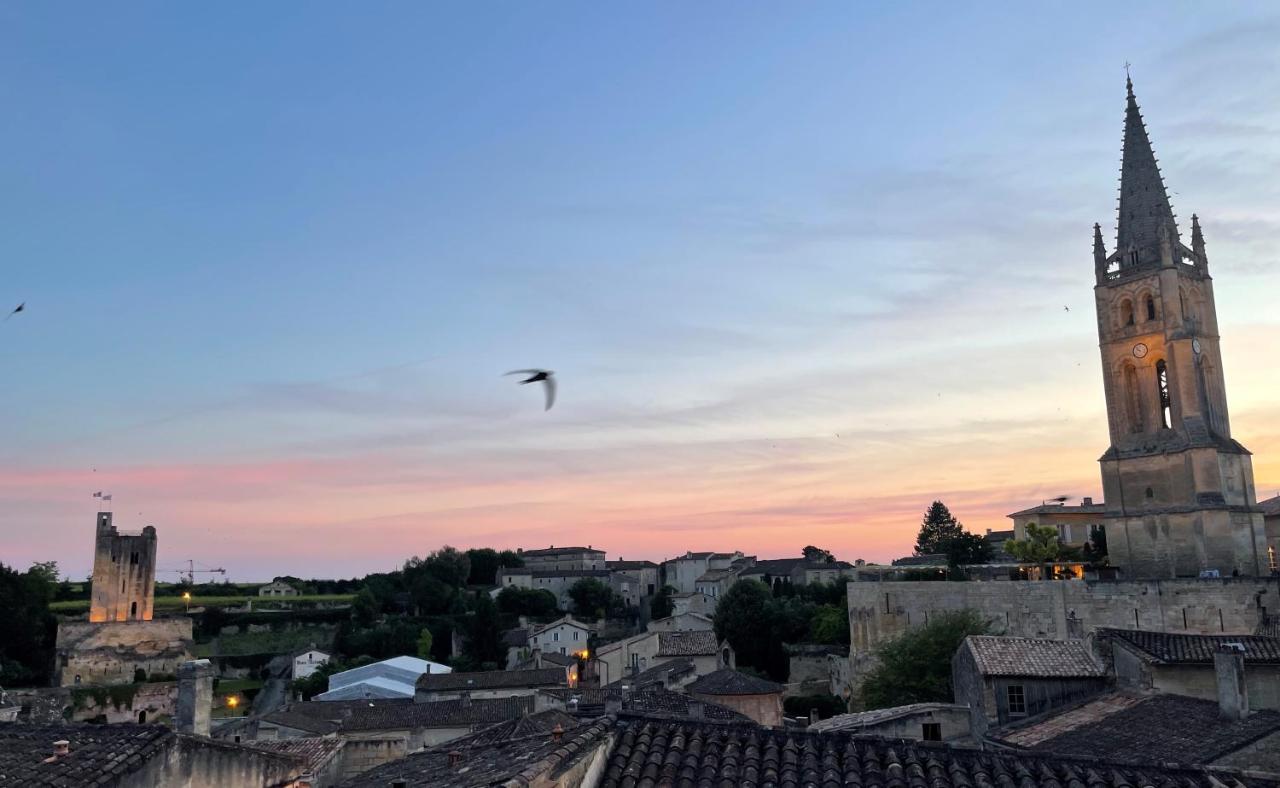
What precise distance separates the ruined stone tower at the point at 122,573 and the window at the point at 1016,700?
6643 cm

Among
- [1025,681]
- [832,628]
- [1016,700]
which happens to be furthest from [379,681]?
[1025,681]


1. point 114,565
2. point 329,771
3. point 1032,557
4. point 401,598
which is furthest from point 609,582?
point 329,771

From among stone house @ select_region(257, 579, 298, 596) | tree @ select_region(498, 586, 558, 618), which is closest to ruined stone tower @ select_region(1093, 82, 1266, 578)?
tree @ select_region(498, 586, 558, 618)

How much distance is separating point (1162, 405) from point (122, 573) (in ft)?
237

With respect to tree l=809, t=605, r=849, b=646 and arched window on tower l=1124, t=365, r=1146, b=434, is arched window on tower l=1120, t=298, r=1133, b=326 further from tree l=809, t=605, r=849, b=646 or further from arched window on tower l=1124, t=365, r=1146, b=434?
tree l=809, t=605, r=849, b=646

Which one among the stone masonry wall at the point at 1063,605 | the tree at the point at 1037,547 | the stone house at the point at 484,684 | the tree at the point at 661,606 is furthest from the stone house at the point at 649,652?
the tree at the point at 661,606

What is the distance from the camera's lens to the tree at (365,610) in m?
87.2

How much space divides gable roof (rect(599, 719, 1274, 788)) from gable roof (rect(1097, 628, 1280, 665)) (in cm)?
1583

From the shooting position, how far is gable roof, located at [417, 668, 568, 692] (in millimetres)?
47094

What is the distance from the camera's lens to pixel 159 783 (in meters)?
11.3

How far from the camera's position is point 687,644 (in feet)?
178

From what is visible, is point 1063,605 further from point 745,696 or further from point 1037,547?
point 745,696

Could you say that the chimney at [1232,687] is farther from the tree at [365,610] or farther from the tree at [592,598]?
the tree at [592,598]

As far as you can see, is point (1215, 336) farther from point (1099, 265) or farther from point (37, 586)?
point (37, 586)
